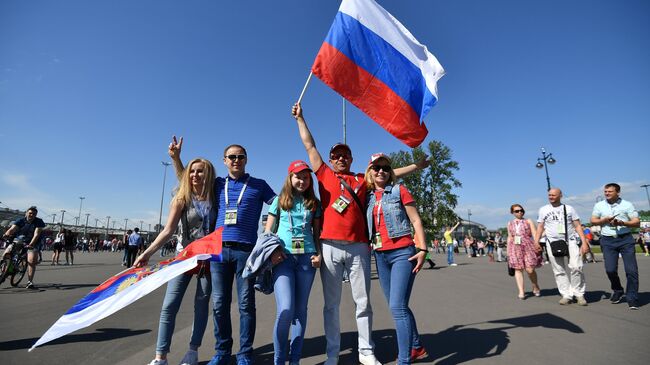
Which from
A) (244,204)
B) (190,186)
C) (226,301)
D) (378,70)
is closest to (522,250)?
(378,70)

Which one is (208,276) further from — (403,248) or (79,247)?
(79,247)

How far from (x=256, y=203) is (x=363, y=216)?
3.75 ft

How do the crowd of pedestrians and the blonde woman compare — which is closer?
the crowd of pedestrians

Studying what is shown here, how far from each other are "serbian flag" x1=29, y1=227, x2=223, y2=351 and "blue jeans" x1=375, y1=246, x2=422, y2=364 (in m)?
1.64

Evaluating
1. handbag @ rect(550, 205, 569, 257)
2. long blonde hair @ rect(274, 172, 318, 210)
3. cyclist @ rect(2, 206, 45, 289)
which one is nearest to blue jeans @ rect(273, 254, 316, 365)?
long blonde hair @ rect(274, 172, 318, 210)

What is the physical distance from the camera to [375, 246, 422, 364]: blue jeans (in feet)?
9.50

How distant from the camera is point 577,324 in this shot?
176 inches

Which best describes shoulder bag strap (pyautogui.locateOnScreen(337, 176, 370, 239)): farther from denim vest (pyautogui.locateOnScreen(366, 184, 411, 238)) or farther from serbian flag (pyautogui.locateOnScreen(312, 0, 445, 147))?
serbian flag (pyautogui.locateOnScreen(312, 0, 445, 147))

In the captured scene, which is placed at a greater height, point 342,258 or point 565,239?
point 565,239

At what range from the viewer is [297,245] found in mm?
3105

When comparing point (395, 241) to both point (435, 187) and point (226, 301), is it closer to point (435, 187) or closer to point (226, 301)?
point (226, 301)

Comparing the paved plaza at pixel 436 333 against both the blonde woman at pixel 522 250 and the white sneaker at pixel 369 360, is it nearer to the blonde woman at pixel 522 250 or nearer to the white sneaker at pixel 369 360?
the white sneaker at pixel 369 360

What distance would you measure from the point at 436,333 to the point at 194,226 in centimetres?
330

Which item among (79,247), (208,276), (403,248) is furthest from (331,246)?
(79,247)
